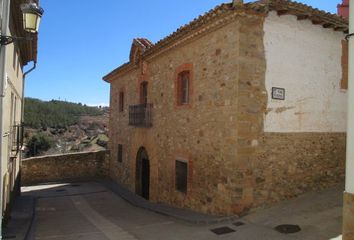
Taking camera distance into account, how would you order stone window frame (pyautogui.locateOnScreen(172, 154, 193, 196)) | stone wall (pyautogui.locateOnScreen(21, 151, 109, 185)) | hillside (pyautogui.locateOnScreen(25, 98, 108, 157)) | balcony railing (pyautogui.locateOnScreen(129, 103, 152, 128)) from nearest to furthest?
stone window frame (pyautogui.locateOnScreen(172, 154, 193, 196)) → balcony railing (pyautogui.locateOnScreen(129, 103, 152, 128)) → stone wall (pyautogui.locateOnScreen(21, 151, 109, 185)) → hillside (pyautogui.locateOnScreen(25, 98, 108, 157))

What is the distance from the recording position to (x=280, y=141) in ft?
28.6

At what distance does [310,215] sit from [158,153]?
6090mm

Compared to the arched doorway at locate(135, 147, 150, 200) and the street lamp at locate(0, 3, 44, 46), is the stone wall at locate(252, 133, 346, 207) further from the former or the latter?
the arched doorway at locate(135, 147, 150, 200)

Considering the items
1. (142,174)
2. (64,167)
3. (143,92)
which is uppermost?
(143,92)

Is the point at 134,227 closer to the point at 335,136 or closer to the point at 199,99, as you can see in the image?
the point at 199,99

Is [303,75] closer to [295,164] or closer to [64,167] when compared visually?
[295,164]

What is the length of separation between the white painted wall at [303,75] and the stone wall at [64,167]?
12.8 meters

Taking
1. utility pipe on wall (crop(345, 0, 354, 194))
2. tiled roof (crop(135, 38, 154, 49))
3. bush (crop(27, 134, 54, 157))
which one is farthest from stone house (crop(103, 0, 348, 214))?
bush (crop(27, 134, 54, 157))

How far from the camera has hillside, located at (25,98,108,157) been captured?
41.3m

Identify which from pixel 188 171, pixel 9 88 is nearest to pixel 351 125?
pixel 188 171

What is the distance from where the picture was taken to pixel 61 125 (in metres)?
52.5

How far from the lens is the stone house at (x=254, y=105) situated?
8273 millimetres

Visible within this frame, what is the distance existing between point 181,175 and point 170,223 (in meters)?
2.06

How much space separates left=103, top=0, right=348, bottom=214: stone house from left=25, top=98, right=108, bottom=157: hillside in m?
31.1
